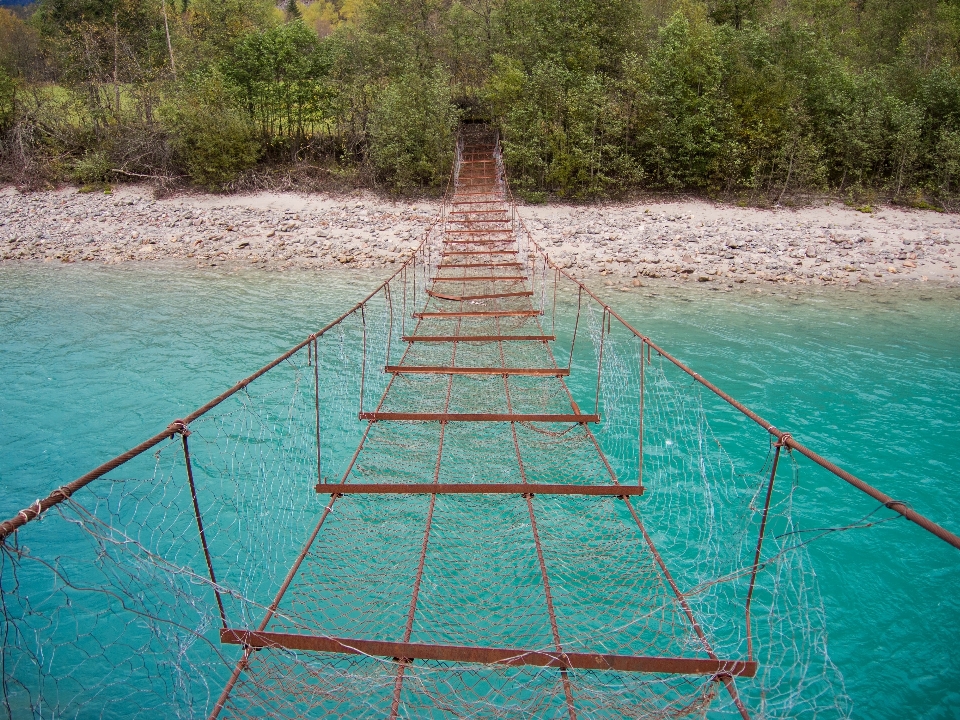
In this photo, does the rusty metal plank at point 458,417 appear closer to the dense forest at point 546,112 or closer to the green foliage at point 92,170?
the dense forest at point 546,112

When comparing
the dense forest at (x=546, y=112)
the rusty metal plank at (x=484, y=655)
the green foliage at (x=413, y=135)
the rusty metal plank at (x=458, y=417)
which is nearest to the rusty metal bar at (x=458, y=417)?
the rusty metal plank at (x=458, y=417)

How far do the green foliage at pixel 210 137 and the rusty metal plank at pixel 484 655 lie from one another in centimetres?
1668

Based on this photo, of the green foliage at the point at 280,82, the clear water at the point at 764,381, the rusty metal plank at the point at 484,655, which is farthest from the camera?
the green foliage at the point at 280,82

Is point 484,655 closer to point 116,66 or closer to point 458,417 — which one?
point 458,417

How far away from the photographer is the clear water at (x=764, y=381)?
424 cm

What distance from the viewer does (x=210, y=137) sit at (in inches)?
671

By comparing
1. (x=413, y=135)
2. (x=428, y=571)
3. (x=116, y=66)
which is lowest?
(x=428, y=571)

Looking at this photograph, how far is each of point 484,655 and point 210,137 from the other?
57.4 feet

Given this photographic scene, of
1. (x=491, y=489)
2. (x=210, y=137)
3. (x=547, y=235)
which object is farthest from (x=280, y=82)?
(x=491, y=489)

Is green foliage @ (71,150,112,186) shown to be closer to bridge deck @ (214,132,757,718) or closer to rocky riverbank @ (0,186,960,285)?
rocky riverbank @ (0,186,960,285)

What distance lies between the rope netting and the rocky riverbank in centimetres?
689

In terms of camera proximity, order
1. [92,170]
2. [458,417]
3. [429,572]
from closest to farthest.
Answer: [429,572], [458,417], [92,170]

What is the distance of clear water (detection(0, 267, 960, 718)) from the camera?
13.9 feet

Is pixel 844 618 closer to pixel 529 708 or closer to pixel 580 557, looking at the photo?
pixel 580 557
